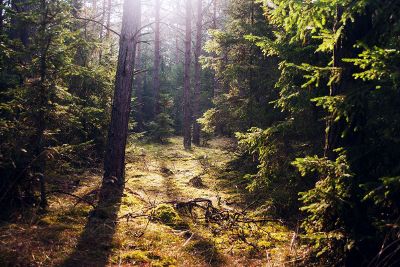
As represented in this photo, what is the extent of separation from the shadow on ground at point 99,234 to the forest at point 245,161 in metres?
0.03

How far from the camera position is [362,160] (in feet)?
→ 14.9

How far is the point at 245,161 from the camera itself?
13.0 m

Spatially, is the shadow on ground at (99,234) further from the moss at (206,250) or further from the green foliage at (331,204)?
the green foliage at (331,204)

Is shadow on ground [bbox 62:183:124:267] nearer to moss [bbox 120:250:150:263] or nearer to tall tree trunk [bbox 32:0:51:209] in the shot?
moss [bbox 120:250:150:263]

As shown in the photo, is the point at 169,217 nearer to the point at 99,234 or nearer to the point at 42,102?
the point at 99,234

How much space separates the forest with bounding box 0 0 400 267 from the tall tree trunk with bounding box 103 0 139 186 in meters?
0.03

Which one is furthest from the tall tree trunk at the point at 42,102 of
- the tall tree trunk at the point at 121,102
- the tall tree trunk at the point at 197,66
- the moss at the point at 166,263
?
the tall tree trunk at the point at 197,66

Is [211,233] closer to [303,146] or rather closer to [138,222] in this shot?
[138,222]

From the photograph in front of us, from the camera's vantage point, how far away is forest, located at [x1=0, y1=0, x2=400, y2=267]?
429 cm

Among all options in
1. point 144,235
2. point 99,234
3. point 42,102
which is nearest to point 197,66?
point 42,102

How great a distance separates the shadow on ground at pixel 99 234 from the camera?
17.0 ft

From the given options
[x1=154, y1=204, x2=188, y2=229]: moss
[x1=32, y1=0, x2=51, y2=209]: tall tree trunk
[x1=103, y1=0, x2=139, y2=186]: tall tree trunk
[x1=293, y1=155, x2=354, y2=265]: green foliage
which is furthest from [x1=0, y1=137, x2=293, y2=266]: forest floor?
[x1=293, y1=155, x2=354, y2=265]: green foliage

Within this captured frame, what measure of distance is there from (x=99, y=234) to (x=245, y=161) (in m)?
7.73

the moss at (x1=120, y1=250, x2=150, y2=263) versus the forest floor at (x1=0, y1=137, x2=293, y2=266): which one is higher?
the forest floor at (x1=0, y1=137, x2=293, y2=266)
